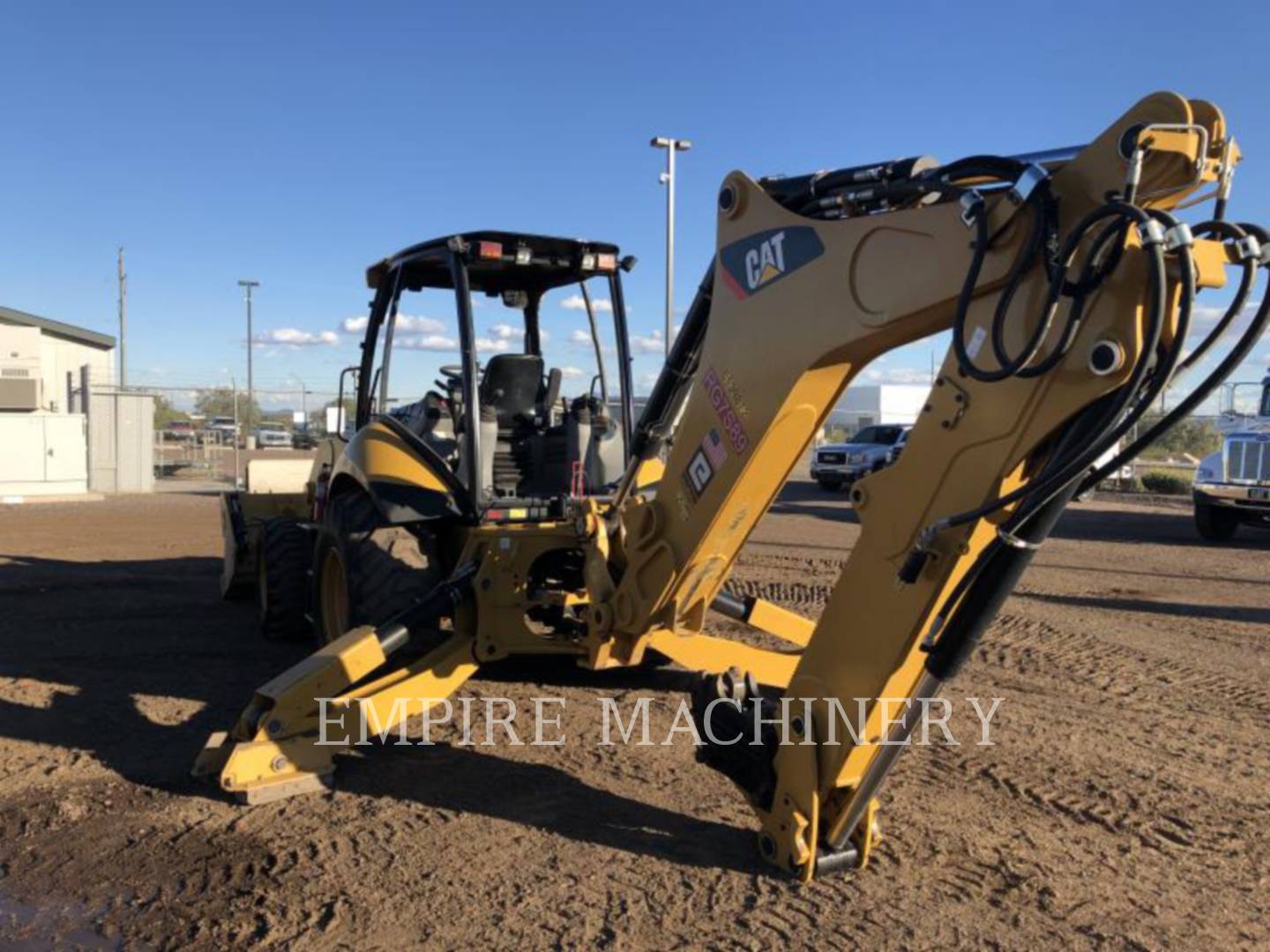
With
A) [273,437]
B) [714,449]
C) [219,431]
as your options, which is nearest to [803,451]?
[714,449]

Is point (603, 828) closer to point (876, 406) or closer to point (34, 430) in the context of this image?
point (34, 430)

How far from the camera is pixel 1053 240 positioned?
9.09 feet

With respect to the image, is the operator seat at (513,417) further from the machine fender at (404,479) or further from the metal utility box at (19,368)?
the metal utility box at (19,368)

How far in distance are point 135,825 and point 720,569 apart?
8.86 feet

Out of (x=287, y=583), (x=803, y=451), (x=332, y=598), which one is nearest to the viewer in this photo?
(x=803, y=451)

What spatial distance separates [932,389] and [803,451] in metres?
0.77

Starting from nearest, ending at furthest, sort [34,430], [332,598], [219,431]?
[332,598]
[34,430]
[219,431]

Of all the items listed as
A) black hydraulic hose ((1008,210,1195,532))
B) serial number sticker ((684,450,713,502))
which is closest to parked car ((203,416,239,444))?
serial number sticker ((684,450,713,502))

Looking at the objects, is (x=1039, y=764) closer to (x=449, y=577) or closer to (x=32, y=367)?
(x=449, y=577)

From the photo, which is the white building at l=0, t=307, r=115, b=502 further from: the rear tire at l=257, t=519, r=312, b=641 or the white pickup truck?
the white pickup truck

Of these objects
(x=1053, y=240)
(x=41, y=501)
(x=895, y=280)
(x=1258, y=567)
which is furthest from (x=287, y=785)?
(x=41, y=501)

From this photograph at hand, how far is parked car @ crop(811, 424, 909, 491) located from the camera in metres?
23.7

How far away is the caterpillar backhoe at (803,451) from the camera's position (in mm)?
2688

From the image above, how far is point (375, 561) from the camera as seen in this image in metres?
5.43
